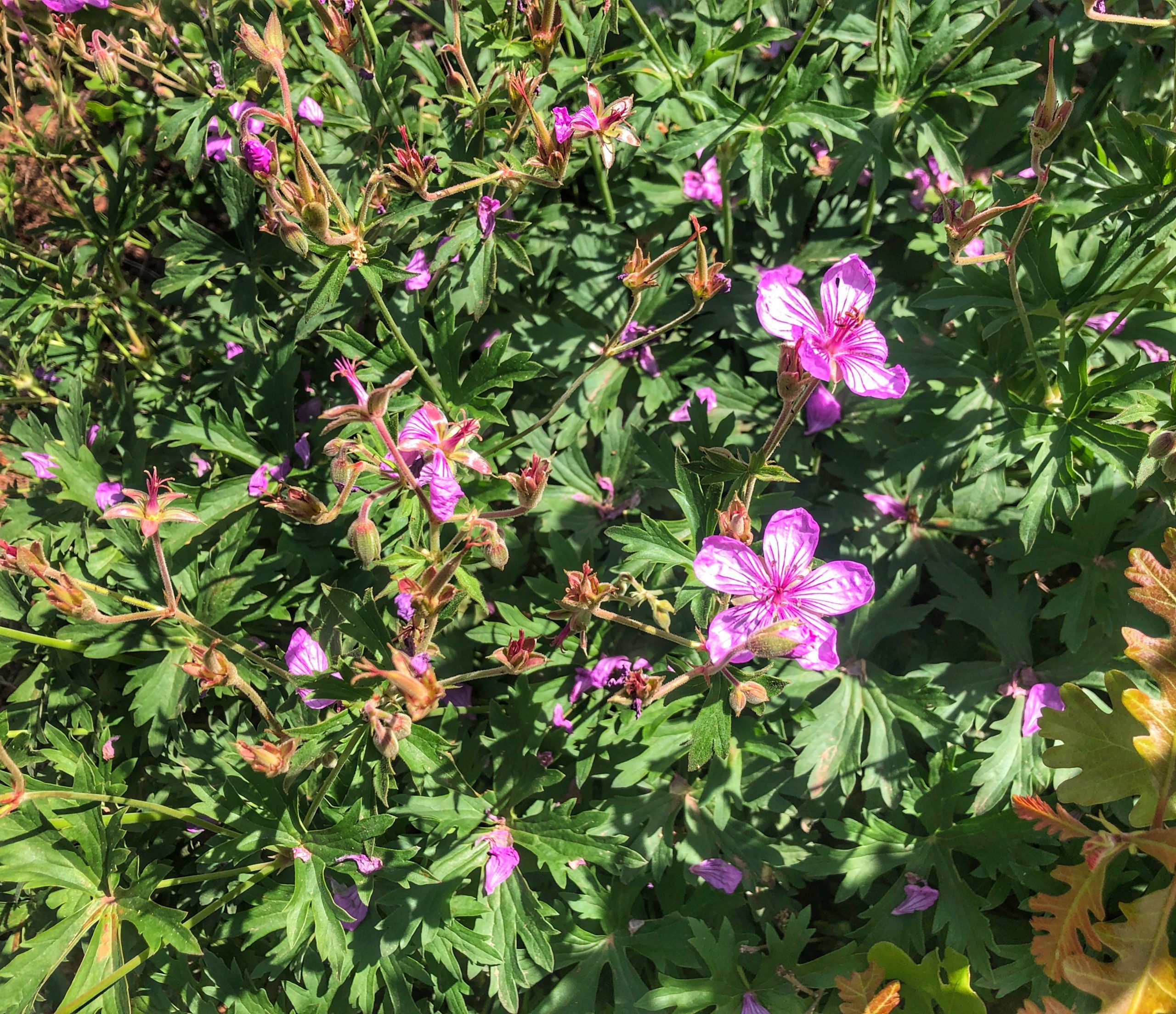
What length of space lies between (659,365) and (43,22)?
2.44 m

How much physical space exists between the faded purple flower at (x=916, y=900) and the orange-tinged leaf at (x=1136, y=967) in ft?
2.58

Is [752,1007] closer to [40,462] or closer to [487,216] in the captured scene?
[487,216]

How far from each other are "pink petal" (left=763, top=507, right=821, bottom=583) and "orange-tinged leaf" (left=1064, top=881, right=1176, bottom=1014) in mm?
716

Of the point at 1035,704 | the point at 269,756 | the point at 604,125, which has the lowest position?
the point at 1035,704

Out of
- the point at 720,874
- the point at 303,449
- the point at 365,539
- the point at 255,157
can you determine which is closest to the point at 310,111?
the point at 255,157

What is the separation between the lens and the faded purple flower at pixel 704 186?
2523 mm

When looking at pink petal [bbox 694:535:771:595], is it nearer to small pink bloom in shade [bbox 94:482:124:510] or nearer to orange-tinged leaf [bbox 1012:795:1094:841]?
orange-tinged leaf [bbox 1012:795:1094:841]

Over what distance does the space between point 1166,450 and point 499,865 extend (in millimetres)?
1663

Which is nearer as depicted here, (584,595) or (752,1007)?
(584,595)

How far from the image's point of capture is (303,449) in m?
2.36

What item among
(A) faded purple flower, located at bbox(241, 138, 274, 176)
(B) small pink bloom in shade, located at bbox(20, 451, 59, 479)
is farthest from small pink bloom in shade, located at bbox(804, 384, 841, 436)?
(B) small pink bloom in shade, located at bbox(20, 451, 59, 479)

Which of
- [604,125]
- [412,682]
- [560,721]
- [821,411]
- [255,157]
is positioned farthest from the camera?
[821,411]

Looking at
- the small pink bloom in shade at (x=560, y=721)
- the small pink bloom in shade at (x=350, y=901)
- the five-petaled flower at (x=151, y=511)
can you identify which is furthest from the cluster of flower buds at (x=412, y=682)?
the small pink bloom in shade at (x=350, y=901)

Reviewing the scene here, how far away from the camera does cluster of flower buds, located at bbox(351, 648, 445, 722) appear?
1.22m
